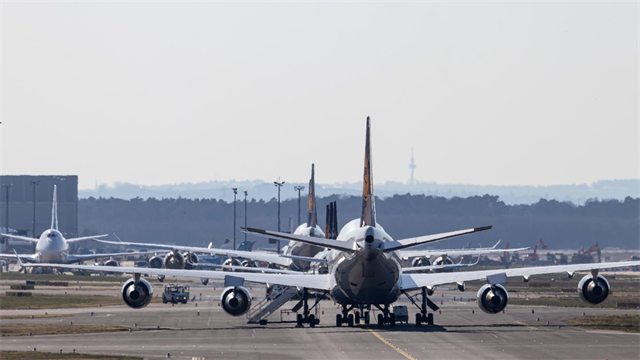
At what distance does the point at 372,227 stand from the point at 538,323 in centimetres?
1974

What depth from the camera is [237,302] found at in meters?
64.6

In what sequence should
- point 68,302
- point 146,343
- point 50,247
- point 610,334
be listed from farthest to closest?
point 50,247, point 68,302, point 610,334, point 146,343

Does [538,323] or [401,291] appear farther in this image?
[538,323]

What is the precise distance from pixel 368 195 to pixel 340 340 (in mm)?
9667

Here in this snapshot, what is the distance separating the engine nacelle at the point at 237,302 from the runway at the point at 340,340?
1764 mm

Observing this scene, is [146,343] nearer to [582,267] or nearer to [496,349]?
[496,349]

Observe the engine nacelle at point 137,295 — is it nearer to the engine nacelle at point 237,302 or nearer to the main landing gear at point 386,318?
the engine nacelle at point 237,302

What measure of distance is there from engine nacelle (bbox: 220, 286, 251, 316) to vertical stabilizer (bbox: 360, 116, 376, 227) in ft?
29.0

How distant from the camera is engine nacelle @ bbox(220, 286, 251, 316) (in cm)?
6456

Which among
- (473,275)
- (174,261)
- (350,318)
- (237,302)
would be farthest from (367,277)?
(174,261)

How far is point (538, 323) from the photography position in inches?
3068

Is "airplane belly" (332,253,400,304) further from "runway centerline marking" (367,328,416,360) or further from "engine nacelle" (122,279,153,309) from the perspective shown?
Result: "engine nacelle" (122,279,153,309)

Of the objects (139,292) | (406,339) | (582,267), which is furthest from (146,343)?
(582,267)

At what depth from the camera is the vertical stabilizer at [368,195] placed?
67688mm
